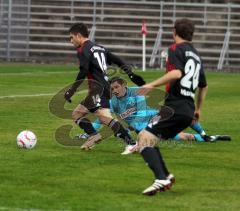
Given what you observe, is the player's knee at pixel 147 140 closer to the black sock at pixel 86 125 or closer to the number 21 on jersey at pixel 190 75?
the number 21 on jersey at pixel 190 75

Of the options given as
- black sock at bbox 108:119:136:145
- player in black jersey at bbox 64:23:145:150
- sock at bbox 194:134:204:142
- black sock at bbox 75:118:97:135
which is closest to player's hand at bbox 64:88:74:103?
player in black jersey at bbox 64:23:145:150

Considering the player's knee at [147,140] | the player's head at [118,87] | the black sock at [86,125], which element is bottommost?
the black sock at [86,125]

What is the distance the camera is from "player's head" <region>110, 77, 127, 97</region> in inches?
531

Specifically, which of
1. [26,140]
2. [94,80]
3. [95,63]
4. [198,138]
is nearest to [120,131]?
[94,80]

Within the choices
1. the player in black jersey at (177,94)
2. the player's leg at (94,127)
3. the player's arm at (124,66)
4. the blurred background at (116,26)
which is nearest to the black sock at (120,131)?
the player's arm at (124,66)

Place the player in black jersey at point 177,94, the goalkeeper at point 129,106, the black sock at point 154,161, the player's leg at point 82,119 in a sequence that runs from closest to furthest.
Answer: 1. the black sock at point 154,161
2. the player in black jersey at point 177,94
3. the player's leg at point 82,119
4. the goalkeeper at point 129,106

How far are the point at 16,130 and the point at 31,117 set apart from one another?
2414mm

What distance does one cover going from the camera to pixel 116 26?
141 feet

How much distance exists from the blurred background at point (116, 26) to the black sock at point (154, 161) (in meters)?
31.6

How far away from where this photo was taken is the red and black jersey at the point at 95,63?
12859 mm

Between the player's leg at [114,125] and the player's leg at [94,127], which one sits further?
the player's leg at [94,127]

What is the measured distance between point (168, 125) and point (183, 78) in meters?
0.53

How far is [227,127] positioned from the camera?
16.9 metres

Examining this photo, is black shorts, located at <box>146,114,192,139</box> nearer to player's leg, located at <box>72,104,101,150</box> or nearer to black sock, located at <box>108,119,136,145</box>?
black sock, located at <box>108,119,136,145</box>
